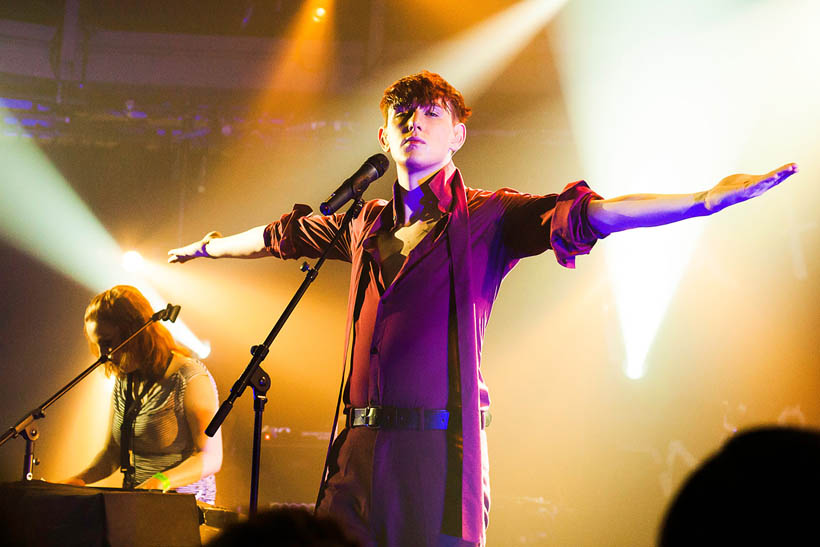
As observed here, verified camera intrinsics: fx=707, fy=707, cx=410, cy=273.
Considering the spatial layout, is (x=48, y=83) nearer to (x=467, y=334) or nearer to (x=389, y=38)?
(x=389, y=38)

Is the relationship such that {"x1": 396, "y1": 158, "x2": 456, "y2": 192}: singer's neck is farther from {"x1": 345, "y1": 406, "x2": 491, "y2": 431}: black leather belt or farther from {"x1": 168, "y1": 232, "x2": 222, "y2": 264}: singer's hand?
{"x1": 168, "y1": 232, "x2": 222, "y2": 264}: singer's hand

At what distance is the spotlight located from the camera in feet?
22.2

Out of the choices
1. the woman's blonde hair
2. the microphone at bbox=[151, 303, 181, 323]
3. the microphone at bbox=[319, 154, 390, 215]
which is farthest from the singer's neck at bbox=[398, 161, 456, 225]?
the woman's blonde hair

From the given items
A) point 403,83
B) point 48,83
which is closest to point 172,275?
point 48,83

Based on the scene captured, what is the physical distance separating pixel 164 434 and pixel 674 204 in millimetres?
2938

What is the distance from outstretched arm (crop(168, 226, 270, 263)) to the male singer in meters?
0.54

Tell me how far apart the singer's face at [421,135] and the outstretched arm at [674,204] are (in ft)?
2.14

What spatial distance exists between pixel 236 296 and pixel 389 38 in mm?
2889

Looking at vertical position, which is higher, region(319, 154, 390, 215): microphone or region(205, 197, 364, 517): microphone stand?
region(319, 154, 390, 215): microphone

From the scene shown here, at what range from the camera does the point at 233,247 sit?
2959 millimetres

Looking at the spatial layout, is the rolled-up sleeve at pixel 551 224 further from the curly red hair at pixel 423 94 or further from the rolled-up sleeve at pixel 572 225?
the curly red hair at pixel 423 94

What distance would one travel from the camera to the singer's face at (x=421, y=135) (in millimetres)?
2432

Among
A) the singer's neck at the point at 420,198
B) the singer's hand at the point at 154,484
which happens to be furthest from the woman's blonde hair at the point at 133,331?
the singer's neck at the point at 420,198

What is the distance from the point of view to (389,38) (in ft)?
21.4
